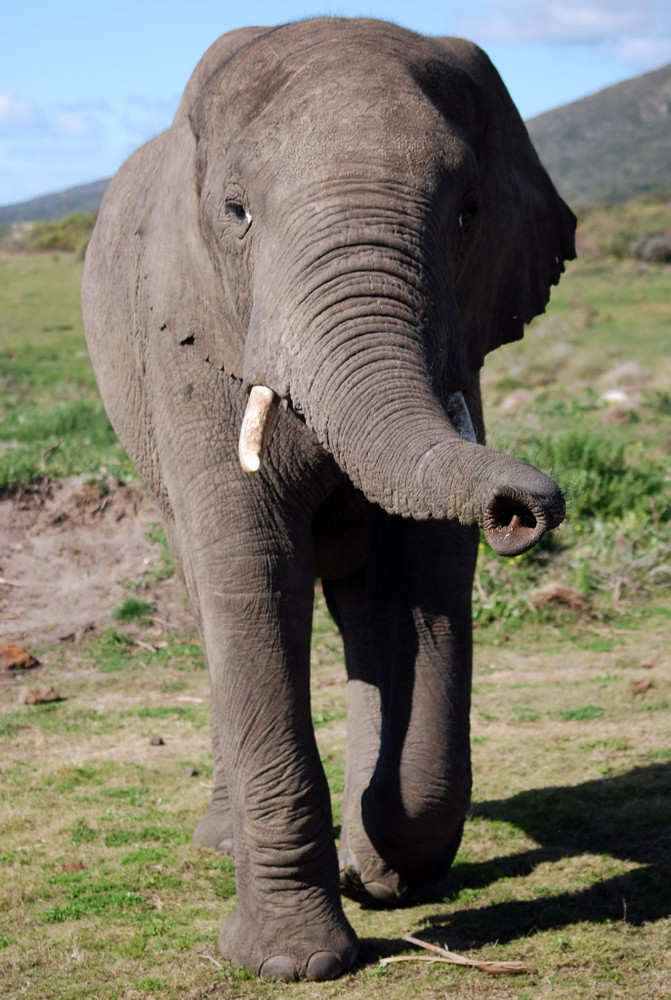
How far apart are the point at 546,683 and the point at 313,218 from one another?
510cm

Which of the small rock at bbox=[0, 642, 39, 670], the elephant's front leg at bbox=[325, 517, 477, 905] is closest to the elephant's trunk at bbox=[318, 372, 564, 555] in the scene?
the elephant's front leg at bbox=[325, 517, 477, 905]

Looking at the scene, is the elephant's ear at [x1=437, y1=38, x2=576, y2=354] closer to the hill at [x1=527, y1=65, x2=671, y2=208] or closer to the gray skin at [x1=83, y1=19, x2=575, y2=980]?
the gray skin at [x1=83, y1=19, x2=575, y2=980]

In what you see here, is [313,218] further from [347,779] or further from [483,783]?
[483,783]

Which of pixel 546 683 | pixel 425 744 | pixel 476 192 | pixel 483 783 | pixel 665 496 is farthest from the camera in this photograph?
pixel 665 496

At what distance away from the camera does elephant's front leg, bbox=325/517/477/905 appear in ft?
14.6

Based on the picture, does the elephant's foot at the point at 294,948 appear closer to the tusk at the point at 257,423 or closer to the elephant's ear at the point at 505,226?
the tusk at the point at 257,423

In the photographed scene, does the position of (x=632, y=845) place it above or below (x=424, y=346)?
below

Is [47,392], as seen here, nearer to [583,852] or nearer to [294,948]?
[583,852]

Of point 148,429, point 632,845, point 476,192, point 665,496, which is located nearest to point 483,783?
point 632,845

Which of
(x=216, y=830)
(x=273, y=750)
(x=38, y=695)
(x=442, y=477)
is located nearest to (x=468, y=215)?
(x=442, y=477)

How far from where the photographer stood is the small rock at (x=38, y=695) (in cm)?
807

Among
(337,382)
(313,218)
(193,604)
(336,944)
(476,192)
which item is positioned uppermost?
(476,192)

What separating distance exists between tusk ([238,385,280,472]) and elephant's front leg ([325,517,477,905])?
108 cm

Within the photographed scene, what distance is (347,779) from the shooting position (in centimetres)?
535
